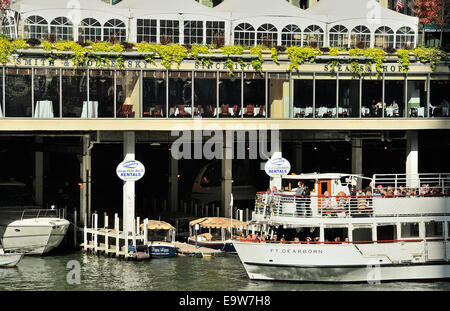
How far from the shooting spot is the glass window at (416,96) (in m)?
65.6

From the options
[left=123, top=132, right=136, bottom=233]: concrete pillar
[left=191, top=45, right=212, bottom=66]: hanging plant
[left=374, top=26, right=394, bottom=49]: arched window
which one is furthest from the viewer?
[left=374, top=26, right=394, bottom=49]: arched window

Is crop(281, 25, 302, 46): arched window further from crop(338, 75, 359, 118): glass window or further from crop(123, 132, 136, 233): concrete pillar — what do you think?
crop(123, 132, 136, 233): concrete pillar

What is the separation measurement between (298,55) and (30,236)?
19.3 meters

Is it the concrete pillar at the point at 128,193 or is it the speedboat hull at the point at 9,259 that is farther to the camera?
the concrete pillar at the point at 128,193

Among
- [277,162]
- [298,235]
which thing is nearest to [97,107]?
[277,162]

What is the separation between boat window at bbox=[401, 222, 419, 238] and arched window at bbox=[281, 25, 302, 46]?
55.3 ft

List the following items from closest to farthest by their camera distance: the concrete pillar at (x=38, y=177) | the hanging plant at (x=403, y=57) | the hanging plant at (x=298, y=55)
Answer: the hanging plant at (x=298, y=55)
the hanging plant at (x=403, y=57)
the concrete pillar at (x=38, y=177)

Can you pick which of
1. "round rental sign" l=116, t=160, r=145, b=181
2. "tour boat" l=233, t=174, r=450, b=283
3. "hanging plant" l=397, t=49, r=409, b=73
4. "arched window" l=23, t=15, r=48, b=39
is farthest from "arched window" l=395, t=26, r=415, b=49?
"arched window" l=23, t=15, r=48, b=39

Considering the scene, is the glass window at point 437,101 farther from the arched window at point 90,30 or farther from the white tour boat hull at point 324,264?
the arched window at point 90,30

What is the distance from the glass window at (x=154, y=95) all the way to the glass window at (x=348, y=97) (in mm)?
10919

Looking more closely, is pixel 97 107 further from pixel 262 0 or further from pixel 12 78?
pixel 262 0

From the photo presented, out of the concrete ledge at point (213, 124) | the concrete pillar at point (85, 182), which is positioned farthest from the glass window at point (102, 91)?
the concrete pillar at point (85, 182)

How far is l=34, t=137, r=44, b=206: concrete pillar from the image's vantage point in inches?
2899

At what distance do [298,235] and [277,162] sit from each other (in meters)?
11.7
